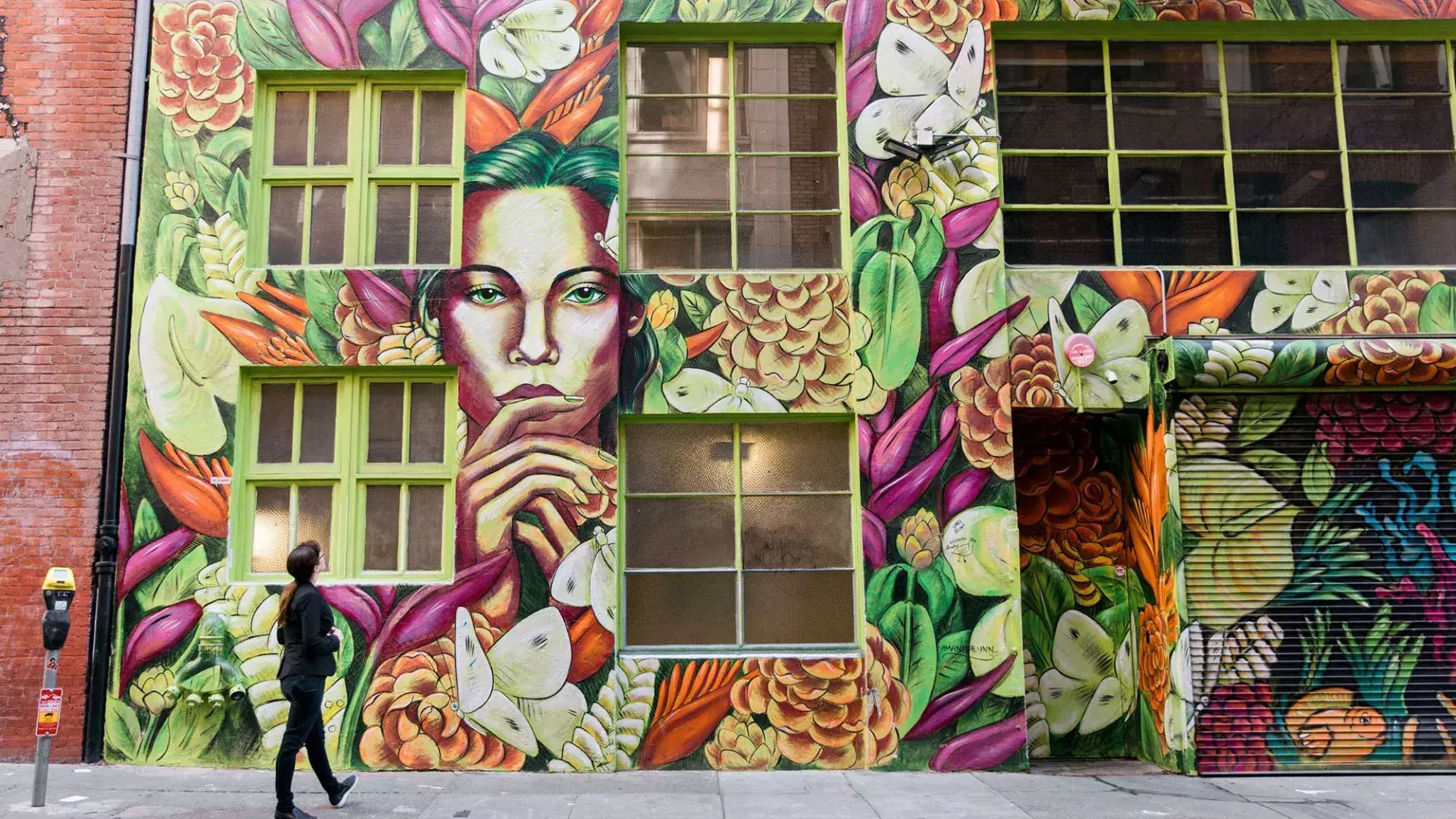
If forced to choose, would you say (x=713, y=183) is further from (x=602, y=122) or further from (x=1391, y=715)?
(x=1391, y=715)

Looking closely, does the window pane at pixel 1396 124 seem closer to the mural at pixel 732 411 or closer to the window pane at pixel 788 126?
the mural at pixel 732 411

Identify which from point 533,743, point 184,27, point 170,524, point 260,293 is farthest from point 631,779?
point 184,27

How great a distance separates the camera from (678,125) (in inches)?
368

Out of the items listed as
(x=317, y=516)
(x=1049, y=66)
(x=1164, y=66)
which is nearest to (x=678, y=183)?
(x=1049, y=66)

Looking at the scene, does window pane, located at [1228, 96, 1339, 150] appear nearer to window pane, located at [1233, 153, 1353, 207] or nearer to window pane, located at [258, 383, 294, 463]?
window pane, located at [1233, 153, 1353, 207]

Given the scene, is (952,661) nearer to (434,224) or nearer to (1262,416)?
(1262,416)

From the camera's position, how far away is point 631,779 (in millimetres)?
8047

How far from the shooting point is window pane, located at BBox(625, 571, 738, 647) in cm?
867

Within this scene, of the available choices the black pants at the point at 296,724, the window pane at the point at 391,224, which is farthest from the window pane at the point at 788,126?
the black pants at the point at 296,724

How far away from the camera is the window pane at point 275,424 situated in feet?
28.8

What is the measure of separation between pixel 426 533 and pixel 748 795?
3272mm

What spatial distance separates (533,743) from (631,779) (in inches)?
32.8

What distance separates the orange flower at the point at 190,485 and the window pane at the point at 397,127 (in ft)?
9.36

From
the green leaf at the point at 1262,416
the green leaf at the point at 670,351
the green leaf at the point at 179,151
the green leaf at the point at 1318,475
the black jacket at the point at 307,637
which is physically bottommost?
the black jacket at the point at 307,637
